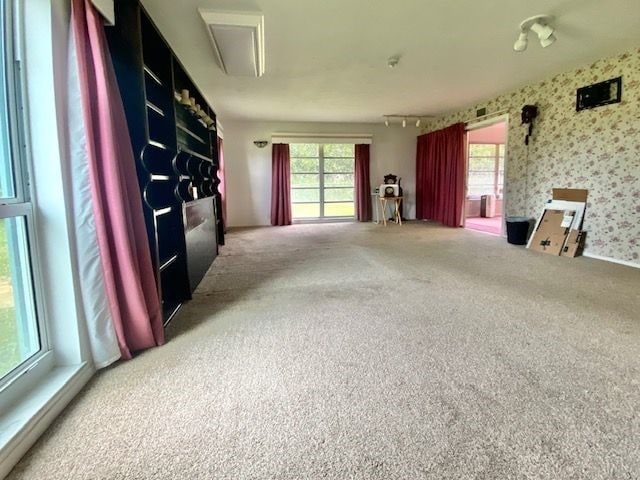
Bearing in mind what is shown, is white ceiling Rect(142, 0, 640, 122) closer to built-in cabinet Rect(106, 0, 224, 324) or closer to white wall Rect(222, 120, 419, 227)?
built-in cabinet Rect(106, 0, 224, 324)

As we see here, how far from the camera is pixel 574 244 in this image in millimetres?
4188

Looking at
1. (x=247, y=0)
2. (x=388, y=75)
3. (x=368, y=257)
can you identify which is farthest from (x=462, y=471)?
(x=388, y=75)

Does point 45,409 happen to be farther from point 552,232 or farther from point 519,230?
point 519,230

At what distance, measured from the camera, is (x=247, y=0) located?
7.95 feet

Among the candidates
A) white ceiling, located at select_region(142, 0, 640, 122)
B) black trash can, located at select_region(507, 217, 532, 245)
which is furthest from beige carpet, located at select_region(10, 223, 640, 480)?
white ceiling, located at select_region(142, 0, 640, 122)

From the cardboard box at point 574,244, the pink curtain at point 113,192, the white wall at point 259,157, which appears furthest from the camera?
the white wall at point 259,157

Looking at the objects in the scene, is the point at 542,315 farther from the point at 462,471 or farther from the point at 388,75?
the point at 388,75

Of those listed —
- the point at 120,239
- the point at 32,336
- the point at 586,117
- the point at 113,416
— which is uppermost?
the point at 586,117

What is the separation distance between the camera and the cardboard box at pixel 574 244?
4.18 metres

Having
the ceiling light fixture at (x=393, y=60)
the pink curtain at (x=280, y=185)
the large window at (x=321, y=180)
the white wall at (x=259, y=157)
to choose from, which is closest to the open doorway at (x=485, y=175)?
the white wall at (x=259, y=157)

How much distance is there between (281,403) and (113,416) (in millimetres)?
696

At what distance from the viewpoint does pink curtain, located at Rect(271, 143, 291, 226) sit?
24.1 ft

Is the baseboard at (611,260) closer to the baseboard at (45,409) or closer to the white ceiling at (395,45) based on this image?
the white ceiling at (395,45)

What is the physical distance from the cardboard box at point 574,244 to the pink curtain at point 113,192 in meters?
4.64
